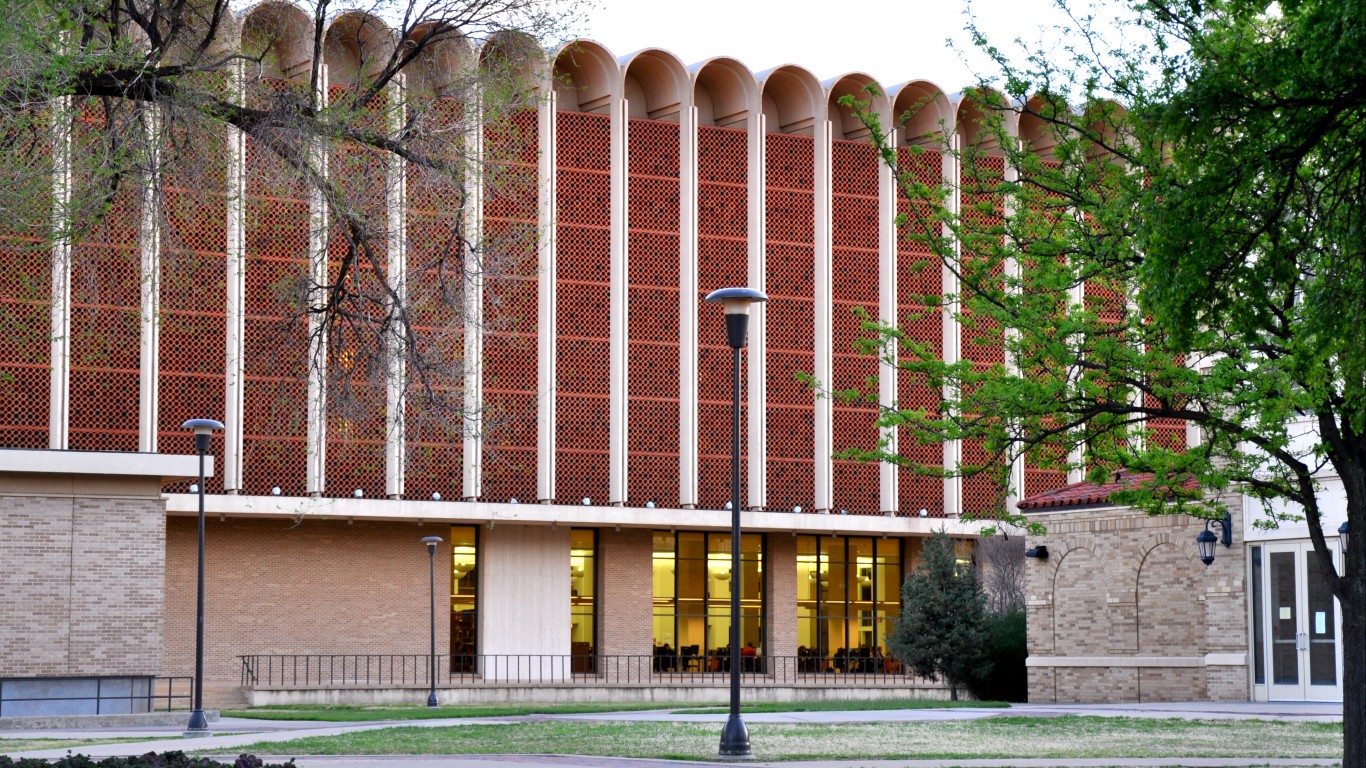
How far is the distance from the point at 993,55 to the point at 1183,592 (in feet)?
55.1

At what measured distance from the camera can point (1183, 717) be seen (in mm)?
25016

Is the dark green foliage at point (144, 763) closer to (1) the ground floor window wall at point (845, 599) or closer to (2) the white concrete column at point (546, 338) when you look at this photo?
(2) the white concrete column at point (546, 338)

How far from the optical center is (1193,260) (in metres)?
11.8

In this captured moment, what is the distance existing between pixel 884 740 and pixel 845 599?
35.0m

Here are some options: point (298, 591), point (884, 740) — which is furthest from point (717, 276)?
point (884, 740)

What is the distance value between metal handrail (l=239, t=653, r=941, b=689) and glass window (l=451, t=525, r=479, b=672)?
6.9 inches

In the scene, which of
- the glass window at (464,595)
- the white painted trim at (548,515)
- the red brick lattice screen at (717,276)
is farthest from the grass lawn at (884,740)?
the red brick lattice screen at (717,276)

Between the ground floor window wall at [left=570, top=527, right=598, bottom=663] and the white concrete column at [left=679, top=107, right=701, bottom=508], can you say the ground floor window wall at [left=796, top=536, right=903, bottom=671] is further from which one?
the ground floor window wall at [left=570, top=527, right=598, bottom=663]

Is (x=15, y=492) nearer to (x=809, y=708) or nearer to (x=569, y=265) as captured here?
(x=809, y=708)

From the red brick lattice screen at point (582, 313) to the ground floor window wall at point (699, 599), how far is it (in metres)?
4.68

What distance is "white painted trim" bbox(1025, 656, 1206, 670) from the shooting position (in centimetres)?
3200

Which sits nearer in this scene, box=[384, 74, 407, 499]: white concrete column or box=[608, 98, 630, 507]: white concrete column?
box=[384, 74, 407, 499]: white concrete column

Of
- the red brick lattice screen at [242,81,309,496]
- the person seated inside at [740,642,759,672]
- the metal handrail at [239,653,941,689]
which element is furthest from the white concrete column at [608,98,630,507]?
the red brick lattice screen at [242,81,309,496]

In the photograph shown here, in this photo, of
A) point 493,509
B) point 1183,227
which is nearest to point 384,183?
point 1183,227
